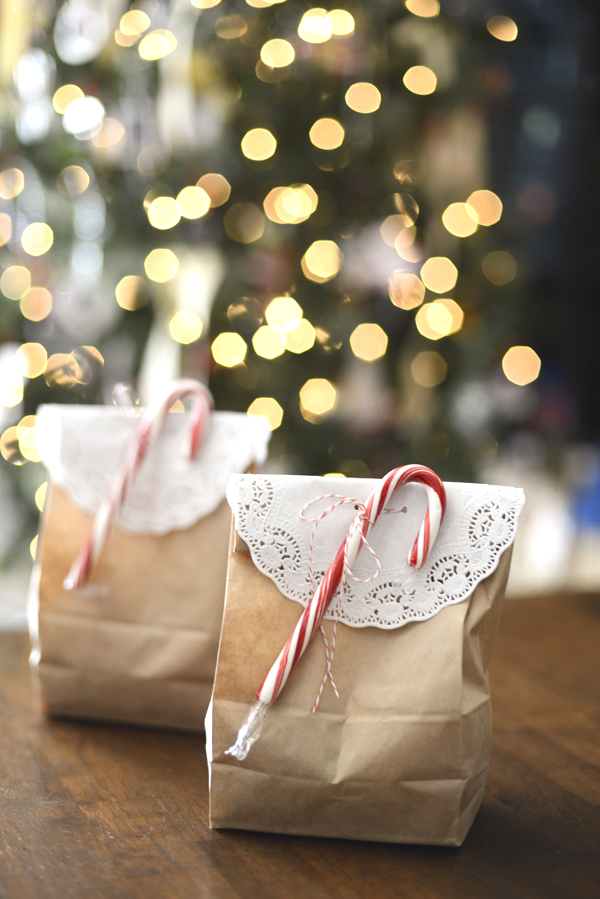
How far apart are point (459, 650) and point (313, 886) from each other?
0.19 meters

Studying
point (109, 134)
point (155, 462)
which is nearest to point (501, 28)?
point (109, 134)

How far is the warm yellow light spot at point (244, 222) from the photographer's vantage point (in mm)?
2012

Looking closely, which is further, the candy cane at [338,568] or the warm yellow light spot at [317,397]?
the warm yellow light spot at [317,397]

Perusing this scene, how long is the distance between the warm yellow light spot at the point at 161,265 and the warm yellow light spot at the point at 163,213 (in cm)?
6

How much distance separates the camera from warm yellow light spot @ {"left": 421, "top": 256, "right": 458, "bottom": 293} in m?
2.25

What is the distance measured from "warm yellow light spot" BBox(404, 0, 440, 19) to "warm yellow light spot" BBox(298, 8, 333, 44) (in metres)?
0.23

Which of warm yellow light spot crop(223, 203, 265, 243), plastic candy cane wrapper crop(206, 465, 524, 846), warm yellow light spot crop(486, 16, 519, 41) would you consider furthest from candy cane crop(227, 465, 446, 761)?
warm yellow light spot crop(486, 16, 519, 41)

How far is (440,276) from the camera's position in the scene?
7.39ft

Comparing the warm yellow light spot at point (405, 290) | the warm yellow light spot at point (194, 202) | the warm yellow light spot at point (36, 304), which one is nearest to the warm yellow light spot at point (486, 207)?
the warm yellow light spot at point (405, 290)

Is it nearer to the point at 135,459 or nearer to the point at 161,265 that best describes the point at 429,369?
the point at 161,265

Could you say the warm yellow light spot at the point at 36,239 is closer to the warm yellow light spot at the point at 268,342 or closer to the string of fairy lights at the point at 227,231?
the string of fairy lights at the point at 227,231

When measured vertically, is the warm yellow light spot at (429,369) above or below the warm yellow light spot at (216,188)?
below

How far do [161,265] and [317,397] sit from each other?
53cm

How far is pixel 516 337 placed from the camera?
7.80 ft
